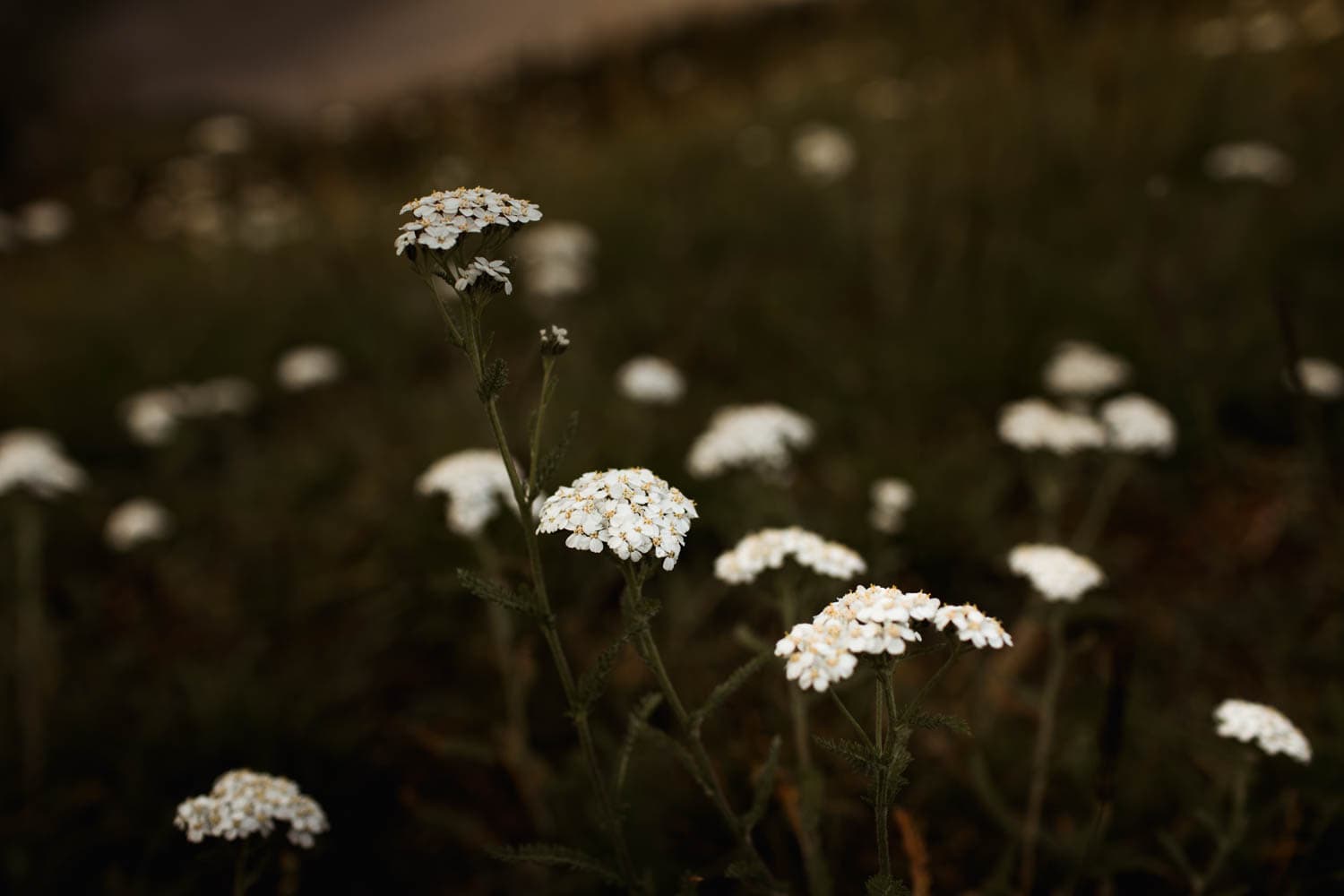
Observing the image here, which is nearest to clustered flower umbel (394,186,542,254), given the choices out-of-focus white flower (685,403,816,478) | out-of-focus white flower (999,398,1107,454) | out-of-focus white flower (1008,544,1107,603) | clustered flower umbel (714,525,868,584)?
clustered flower umbel (714,525,868,584)

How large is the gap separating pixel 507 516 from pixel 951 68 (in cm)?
705

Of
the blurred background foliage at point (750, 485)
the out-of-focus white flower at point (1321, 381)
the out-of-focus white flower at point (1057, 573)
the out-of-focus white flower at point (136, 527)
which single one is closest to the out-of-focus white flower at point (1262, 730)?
the blurred background foliage at point (750, 485)

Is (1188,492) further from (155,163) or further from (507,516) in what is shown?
(155,163)

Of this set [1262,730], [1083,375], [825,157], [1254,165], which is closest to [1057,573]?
[1262,730]

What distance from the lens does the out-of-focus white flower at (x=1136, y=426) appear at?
9.74ft

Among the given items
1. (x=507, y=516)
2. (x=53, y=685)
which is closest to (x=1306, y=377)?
(x=507, y=516)

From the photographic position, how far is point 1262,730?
1901mm

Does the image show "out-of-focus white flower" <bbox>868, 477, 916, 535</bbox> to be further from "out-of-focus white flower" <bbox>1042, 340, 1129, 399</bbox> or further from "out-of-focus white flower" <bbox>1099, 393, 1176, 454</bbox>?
"out-of-focus white flower" <bbox>1042, 340, 1129, 399</bbox>

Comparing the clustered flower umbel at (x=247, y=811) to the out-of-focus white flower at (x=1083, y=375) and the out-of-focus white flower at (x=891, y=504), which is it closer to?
the out-of-focus white flower at (x=891, y=504)

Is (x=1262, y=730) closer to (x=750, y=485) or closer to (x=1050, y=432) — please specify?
(x=1050, y=432)

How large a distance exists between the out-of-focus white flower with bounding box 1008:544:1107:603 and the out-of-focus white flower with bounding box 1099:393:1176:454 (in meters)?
0.85

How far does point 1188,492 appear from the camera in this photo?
416 centimetres

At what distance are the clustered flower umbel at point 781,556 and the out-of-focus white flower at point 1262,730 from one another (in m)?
0.87

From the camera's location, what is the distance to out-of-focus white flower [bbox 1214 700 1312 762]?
1.87 meters
